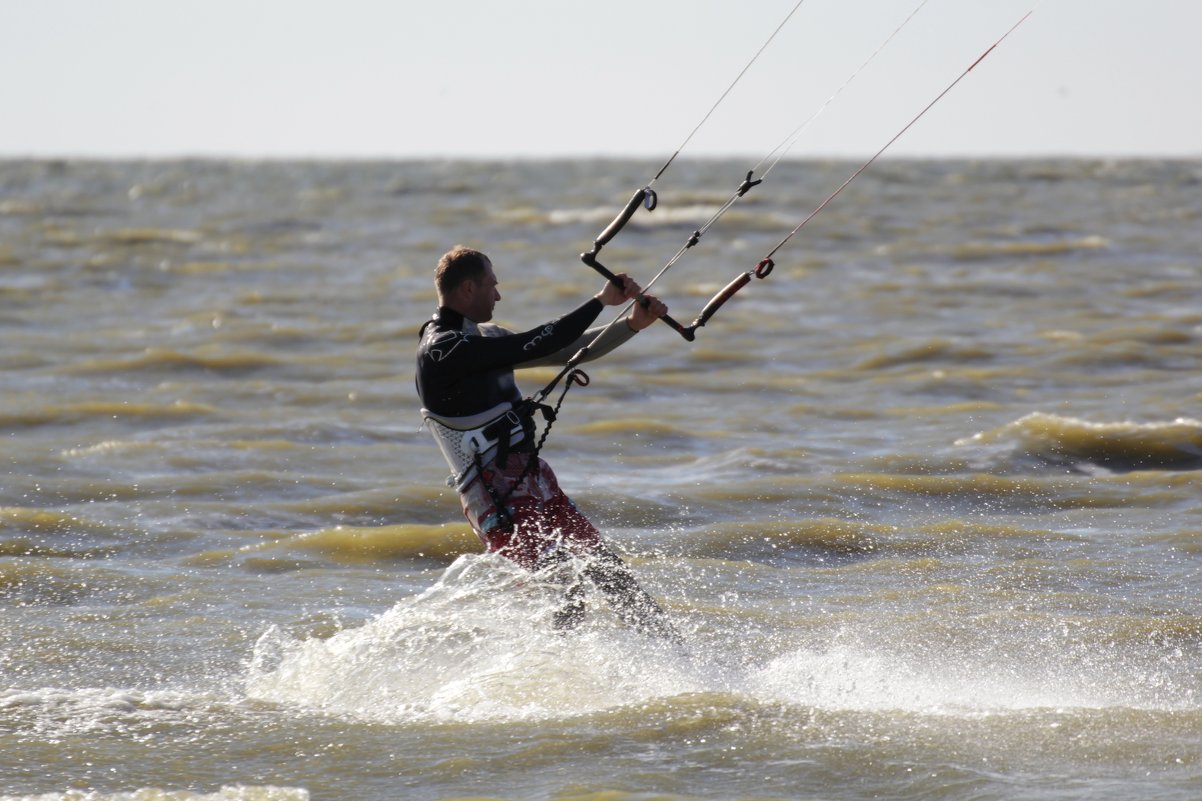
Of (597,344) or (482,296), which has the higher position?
(482,296)

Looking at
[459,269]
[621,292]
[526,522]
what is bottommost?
[526,522]

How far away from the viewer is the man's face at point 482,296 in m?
6.62

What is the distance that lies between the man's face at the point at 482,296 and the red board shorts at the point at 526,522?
597 millimetres

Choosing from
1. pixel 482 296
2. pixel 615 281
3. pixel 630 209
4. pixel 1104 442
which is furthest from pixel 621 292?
pixel 1104 442

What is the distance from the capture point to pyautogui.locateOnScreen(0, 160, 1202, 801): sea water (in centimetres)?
616

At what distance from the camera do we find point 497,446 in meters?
6.67

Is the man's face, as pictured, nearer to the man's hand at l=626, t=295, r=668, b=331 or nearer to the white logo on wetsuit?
the white logo on wetsuit

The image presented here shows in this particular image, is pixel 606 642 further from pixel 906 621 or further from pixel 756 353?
pixel 756 353

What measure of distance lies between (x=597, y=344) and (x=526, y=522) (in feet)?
2.59

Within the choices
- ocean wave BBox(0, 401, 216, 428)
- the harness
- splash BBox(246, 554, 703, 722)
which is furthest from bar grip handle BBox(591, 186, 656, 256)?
ocean wave BBox(0, 401, 216, 428)

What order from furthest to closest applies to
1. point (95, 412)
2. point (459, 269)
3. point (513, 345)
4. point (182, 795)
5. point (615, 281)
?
point (95, 412) → point (459, 269) → point (513, 345) → point (615, 281) → point (182, 795)

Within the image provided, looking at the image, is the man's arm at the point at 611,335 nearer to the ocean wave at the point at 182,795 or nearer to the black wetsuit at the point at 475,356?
the black wetsuit at the point at 475,356

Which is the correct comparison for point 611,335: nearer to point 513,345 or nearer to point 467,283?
point 513,345

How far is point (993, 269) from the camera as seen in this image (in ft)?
97.6
